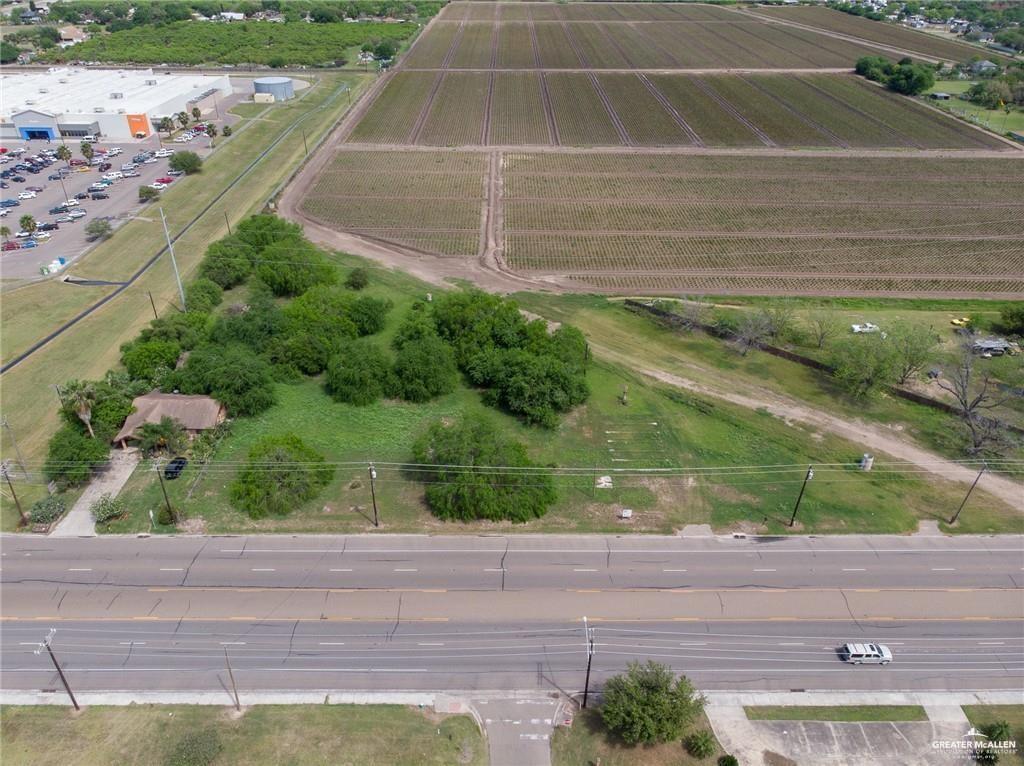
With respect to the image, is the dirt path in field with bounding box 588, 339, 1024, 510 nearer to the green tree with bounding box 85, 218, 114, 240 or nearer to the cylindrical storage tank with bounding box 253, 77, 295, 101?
the green tree with bounding box 85, 218, 114, 240

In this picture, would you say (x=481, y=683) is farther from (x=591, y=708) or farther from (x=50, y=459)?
(x=50, y=459)

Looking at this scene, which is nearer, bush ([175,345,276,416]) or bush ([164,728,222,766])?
bush ([164,728,222,766])

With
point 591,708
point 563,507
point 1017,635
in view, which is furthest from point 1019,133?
point 591,708

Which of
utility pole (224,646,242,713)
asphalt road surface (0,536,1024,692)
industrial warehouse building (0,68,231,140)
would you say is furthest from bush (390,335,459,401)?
industrial warehouse building (0,68,231,140)

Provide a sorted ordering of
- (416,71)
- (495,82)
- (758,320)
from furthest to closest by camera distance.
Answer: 1. (416,71)
2. (495,82)
3. (758,320)

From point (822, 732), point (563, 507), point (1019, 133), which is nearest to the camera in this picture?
point (822, 732)

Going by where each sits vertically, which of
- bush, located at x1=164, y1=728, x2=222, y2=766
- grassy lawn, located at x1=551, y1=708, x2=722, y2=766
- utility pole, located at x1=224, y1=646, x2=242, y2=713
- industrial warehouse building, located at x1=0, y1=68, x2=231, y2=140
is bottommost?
utility pole, located at x1=224, y1=646, x2=242, y2=713
